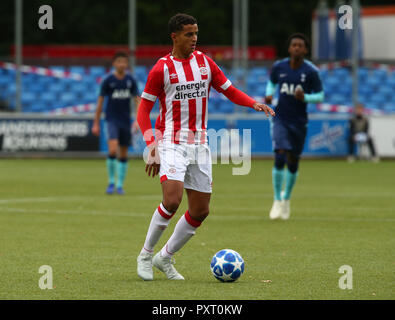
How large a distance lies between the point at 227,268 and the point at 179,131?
1212mm

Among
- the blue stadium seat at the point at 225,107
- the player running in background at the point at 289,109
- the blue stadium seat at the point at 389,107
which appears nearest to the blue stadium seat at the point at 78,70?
the blue stadium seat at the point at 225,107

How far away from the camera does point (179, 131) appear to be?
7.74 metres

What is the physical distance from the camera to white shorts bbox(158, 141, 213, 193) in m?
7.62

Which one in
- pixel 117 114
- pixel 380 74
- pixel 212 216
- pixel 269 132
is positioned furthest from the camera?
pixel 380 74

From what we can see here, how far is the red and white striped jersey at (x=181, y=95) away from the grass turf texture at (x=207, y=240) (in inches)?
47.0

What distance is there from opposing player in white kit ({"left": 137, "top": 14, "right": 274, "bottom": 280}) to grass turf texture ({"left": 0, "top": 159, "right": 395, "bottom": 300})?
1.23 feet

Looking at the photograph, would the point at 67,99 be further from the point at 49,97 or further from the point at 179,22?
the point at 179,22

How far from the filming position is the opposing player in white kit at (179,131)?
7.62 metres

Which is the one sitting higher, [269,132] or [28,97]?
[28,97]

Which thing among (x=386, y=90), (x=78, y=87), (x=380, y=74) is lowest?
(x=386, y=90)

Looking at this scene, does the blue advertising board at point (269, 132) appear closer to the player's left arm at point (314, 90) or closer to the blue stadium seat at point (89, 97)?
the blue stadium seat at point (89, 97)

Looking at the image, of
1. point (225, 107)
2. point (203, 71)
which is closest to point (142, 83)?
point (225, 107)

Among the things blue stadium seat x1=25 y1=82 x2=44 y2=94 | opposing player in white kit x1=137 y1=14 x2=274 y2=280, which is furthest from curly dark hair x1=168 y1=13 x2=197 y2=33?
blue stadium seat x1=25 y1=82 x2=44 y2=94
